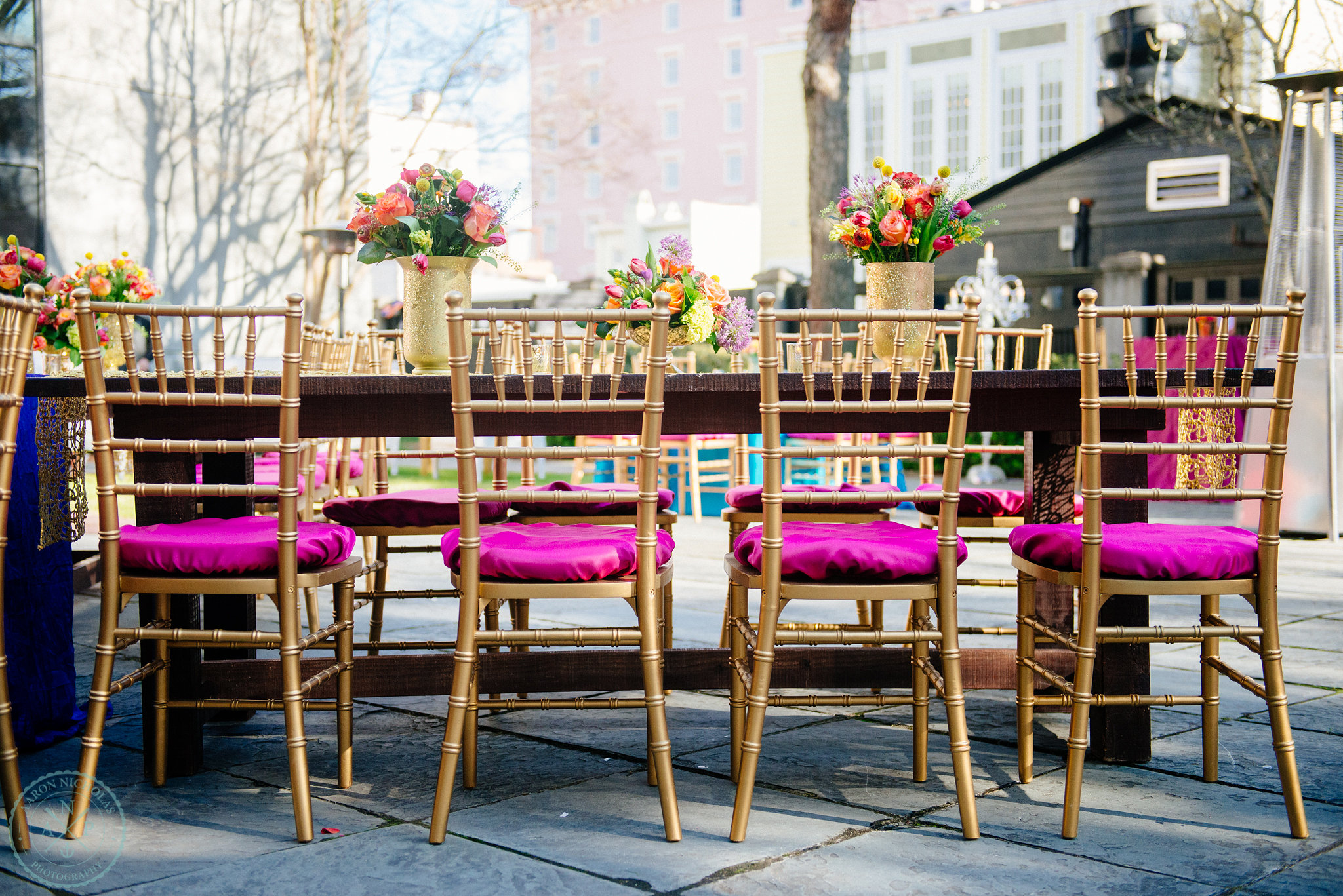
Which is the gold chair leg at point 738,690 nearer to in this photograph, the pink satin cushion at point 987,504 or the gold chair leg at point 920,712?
the gold chair leg at point 920,712

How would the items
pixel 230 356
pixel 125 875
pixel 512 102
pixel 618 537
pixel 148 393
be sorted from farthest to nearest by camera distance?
pixel 512 102, pixel 230 356, pixel 618 537, pixel 148 393, pixel 125 875

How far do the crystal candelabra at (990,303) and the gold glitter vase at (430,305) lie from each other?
7.15m

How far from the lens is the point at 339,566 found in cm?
254

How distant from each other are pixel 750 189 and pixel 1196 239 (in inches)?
905

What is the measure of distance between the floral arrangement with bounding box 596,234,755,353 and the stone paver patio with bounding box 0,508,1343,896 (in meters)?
1.04

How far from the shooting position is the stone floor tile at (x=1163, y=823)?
217cm

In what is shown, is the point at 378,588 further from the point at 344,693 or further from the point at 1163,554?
the point at 1163,554

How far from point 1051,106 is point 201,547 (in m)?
20.0

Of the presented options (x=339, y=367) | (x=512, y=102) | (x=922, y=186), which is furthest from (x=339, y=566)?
(x=512, y=102)

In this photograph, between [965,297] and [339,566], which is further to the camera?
[339,566]

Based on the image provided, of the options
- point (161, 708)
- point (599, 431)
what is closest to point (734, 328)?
point (599, 431)

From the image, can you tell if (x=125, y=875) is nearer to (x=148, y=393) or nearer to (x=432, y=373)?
(x=148, y=393)

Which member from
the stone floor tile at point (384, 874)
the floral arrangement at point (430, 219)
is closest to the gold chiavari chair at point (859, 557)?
the stone floor tile at point (384, 874)

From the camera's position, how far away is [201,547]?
236 cm
